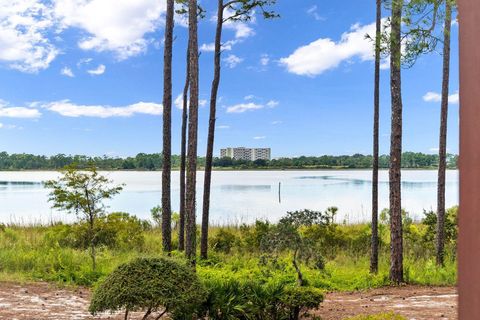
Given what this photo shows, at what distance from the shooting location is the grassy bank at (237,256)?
36.1 ft

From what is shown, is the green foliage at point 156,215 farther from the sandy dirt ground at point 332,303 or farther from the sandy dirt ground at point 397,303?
the sandy dirt ground at point 397,303

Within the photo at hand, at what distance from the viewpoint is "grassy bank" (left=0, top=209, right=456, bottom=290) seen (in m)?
11.0

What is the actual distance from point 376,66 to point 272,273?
572cm

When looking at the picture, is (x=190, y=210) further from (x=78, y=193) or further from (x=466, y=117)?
(x=466, y=117)

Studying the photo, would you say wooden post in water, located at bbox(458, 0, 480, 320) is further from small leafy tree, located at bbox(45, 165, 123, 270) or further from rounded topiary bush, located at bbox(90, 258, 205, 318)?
small leafy tree, located at bbox(45, 165, 123, 270)

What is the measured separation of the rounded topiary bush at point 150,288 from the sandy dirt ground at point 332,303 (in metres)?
2.11

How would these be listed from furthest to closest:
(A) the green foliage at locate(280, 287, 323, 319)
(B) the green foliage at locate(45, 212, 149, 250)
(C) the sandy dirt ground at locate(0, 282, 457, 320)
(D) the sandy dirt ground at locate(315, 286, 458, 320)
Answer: (B) the green foliage at locate(45, 212, 149, 250) → (C) the sandy dirt ground at locate(0, 282, 457, 320) → (D) the sandy dirt ground at locate(315, 286, 458, 320) → (A) the green foliage at locate(280, 287, 323, 319)

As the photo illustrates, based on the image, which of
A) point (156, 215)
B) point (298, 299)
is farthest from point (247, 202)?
point (298, 299)

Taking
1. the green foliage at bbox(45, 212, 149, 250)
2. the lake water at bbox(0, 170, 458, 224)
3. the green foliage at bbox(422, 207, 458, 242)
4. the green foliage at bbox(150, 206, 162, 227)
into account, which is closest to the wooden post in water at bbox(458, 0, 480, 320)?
the lake water at bbox(0, 170, 458, 224)

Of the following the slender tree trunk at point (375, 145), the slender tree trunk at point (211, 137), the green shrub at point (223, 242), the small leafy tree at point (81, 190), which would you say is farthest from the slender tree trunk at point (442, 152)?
the small leafy tree at point (81, 190)

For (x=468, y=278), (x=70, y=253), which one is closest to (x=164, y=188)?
(x=70, y=253)

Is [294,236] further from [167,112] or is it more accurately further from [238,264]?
[167,112]

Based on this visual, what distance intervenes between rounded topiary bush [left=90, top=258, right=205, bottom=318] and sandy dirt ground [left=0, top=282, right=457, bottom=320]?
2.11 m

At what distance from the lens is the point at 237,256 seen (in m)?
14.6
